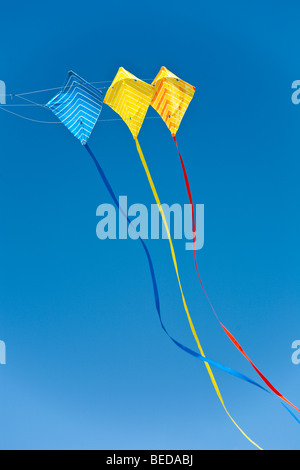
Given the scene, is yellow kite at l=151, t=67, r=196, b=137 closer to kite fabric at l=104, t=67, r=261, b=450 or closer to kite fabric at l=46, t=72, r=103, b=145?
kite fabric at l=104, t=67, r=261, b=450

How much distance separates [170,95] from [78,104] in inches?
14.4

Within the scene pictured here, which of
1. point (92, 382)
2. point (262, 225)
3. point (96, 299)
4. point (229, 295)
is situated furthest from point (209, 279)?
point (92, 382)

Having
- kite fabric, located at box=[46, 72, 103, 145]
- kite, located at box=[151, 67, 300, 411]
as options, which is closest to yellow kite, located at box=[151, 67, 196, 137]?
kite, located at box=[151, 67, 300, 411]

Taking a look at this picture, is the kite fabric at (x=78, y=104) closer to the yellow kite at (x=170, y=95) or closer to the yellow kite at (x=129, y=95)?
the yellow kite at (x=129, y=95)

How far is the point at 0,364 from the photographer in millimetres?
2385

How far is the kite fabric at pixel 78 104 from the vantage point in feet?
5.53

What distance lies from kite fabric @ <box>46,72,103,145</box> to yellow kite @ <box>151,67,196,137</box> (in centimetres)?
24

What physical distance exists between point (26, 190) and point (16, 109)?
1.35ft

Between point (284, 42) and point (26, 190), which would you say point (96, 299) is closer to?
point (26, 190)

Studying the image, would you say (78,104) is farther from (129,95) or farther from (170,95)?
(170,95)

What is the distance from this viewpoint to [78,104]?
5.59 ft

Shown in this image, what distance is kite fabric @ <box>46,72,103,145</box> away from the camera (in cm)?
168

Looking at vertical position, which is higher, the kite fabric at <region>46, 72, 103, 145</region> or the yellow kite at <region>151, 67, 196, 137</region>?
the yellow kite at <region>151, 67, 196, 137</region>

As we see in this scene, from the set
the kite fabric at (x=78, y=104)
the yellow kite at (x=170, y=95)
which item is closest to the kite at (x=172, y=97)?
the yellow kite at (x=170, y=95)
